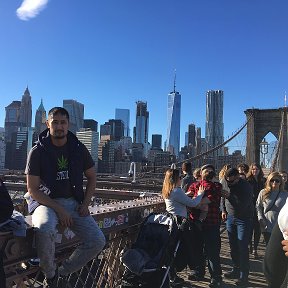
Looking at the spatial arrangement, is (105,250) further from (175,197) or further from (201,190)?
(201,190)

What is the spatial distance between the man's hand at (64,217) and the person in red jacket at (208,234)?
2759 millimetres

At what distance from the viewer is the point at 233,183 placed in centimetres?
574

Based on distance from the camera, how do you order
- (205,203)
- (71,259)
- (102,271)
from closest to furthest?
1. (71,259)
2. (102,271)
3. (205,203)

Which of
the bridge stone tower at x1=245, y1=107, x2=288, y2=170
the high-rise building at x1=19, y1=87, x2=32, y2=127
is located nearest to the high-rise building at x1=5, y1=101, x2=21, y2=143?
the high-rise building at x1=19, y1=87, x2=32, y2=127

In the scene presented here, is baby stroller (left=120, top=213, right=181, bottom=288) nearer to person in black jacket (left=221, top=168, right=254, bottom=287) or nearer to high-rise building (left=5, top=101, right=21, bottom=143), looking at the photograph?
person in black jacket (left=221, top=168, right=254, bottom=287)

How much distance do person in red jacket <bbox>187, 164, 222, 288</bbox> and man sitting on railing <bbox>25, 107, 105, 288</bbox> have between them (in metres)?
2.54

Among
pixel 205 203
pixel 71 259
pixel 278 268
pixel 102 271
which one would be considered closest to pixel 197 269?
pixel 205 203

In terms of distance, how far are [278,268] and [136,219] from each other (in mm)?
2671

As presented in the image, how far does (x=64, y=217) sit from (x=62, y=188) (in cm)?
25

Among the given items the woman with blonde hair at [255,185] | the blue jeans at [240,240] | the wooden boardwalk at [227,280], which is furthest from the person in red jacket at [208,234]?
the woman with blonde hair at [255,185]

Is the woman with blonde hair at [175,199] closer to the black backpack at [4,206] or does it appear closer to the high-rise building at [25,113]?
the black backpack at [4,206]

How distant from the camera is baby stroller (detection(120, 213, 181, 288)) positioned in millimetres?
3943

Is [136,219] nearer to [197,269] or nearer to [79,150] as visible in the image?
[197,269]

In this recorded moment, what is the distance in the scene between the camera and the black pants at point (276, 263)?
7.97 ft
